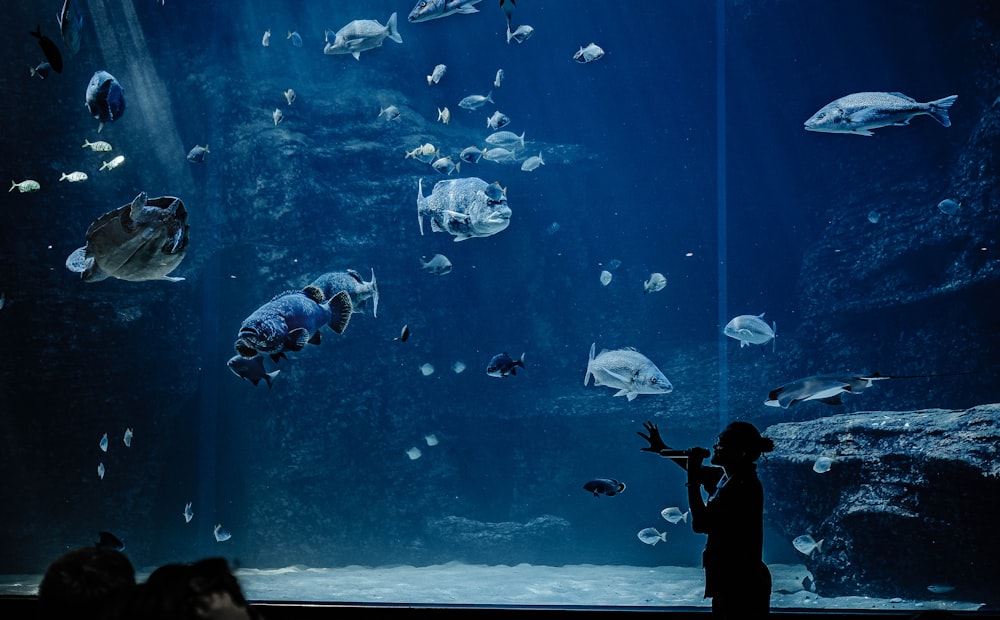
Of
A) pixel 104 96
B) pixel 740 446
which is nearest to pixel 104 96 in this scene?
pixel 104 96

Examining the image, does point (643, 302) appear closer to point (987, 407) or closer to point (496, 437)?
point (496, 437)

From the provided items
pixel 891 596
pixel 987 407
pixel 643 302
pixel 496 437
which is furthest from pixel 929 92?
Answer: pixel 496 437

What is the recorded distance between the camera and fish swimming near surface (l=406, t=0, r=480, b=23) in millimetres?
6902

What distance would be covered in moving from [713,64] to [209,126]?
1552cm

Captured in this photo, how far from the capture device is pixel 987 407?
7.41 meters

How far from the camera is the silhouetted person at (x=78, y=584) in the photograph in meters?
1.53

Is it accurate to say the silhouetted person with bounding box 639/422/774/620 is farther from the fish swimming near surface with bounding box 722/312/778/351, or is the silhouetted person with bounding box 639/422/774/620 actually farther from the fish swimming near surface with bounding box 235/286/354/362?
the fish swimming near surface with bounding box 722/312/778/351

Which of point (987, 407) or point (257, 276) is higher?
point (257, 276)

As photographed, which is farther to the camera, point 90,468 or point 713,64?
point 713,64

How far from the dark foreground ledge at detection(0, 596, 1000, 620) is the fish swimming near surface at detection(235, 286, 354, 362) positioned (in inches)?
70.7

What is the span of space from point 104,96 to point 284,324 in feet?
10.9

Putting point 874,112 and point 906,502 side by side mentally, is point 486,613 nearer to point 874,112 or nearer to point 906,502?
point 874,112

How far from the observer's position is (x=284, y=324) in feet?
14.3

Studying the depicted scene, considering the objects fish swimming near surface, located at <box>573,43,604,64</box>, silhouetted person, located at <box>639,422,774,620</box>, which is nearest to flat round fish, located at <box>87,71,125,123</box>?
silhouetted person, located at <box>639,422,774,620</box>
